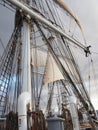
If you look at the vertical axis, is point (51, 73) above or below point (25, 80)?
above

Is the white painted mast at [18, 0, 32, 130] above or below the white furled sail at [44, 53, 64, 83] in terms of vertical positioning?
below

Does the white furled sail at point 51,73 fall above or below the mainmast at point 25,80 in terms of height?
above

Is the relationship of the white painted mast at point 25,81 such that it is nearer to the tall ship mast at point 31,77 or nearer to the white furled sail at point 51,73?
the tall ship mast at point 31,77

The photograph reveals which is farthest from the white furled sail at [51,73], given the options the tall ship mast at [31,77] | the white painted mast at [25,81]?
the white painted mast at [25,81]

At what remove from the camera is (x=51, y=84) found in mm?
23047

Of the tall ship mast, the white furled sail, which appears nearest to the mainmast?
the tall ship mast

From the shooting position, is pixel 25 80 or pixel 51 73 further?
pixel 51 73

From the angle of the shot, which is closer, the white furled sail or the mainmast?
the mainmast

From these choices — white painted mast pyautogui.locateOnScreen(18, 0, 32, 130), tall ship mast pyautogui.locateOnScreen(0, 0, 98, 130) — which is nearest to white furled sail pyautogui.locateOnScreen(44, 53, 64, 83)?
tall ship mast pyautogui.locateOnScreen(0, 0, 98, 130)

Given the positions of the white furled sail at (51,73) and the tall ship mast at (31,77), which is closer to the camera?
the tall ship mast at (31,77)

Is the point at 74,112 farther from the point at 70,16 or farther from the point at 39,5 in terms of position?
the point at 70,16

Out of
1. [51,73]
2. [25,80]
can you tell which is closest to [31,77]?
[25,80]

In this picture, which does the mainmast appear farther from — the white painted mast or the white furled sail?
the white furled sail

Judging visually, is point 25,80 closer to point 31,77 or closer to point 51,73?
point 31,77
